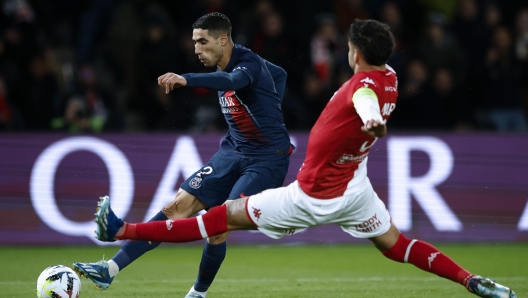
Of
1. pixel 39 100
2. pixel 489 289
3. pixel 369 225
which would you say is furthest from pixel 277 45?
pixel 489 289

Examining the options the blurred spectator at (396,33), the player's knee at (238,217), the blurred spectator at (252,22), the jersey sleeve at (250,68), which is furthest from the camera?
the blurred spectator at (396,33)

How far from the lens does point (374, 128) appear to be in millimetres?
5215

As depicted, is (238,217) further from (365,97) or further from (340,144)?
(365,97)

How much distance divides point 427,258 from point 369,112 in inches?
52.5

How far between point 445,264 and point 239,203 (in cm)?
152

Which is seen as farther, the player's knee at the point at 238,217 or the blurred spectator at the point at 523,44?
the blurred spectator at the point at 523,44

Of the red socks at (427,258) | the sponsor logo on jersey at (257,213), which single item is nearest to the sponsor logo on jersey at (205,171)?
the sponsor logo on jersey at (257,213)

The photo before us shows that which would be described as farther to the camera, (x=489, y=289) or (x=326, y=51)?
(x=326, y=51)

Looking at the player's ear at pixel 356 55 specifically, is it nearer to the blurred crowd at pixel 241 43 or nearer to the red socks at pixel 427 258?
the red socks at pixel 427 258

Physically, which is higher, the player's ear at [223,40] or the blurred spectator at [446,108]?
the player's ear at [223,40]

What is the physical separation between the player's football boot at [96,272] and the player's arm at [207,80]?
1530 mm

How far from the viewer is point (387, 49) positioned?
567cm

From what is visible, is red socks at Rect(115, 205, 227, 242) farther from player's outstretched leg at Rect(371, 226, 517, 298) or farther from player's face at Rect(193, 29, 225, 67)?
player's face at Rect(193, 29, 225, 67)

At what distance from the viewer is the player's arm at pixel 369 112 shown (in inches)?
204
